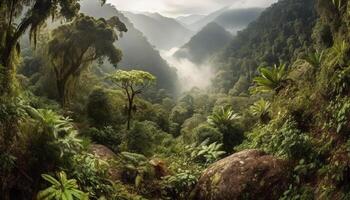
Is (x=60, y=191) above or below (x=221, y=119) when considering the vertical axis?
above

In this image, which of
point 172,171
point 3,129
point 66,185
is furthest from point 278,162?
point 3,129

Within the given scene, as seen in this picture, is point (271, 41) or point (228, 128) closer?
point (228, 128)

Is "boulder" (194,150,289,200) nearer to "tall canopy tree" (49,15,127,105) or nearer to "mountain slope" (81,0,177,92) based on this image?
"tall canopy tree" (49,15,127,105)

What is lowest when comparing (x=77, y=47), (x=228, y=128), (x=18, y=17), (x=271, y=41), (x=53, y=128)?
(x=271, y=41)

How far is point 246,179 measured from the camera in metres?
9.30

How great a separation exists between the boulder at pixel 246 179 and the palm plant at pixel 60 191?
321 centimetres

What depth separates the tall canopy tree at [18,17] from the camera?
11.3 metres

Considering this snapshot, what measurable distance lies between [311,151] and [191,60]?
19113 cm

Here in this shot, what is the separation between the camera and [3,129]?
765cm

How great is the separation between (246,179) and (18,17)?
26.8 ft

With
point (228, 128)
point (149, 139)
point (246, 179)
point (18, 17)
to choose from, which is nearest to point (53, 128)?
point (246, 179)

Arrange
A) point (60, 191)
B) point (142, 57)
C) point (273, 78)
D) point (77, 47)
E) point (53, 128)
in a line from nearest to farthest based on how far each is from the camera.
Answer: point (60, 191)
point (53, 128)
point (273, 78)
point (77, 47)
point (142, 57)

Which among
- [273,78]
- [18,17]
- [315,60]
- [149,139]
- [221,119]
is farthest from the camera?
[221,119]

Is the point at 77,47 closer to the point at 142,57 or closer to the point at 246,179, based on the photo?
the point at 246,179
